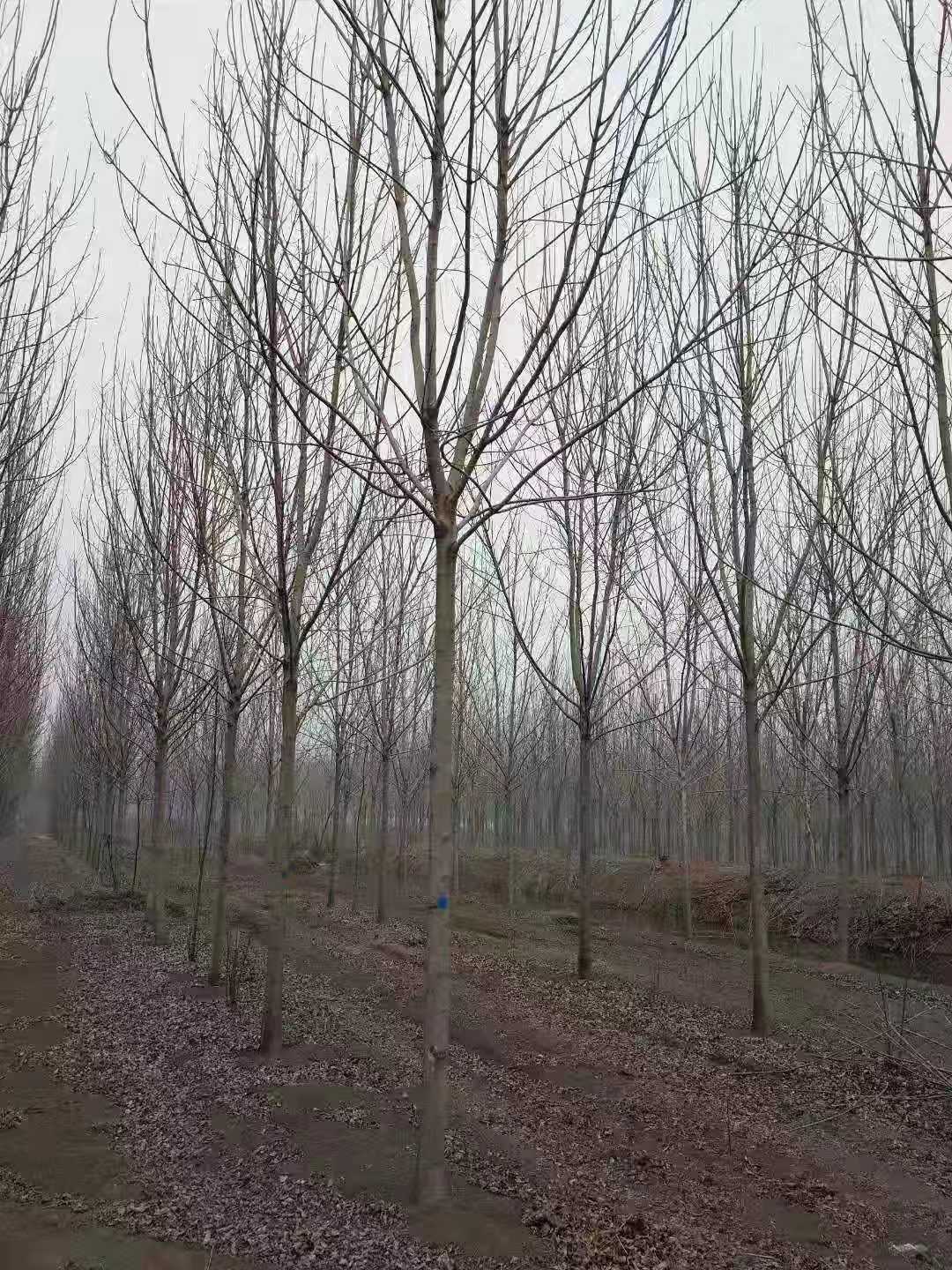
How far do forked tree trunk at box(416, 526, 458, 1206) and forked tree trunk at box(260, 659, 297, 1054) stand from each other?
205cm

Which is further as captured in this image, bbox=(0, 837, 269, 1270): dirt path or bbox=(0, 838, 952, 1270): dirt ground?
bbox=(0, 838, 952, 1270): dirt ground

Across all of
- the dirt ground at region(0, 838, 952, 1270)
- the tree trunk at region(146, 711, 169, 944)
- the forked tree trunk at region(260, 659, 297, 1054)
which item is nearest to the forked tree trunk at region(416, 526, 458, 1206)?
the dirt ground at region(0, 838, 952, 1270)

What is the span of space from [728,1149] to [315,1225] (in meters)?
2.16

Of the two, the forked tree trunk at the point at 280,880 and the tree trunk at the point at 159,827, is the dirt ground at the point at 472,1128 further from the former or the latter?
the tree trunk at the point at 159,827

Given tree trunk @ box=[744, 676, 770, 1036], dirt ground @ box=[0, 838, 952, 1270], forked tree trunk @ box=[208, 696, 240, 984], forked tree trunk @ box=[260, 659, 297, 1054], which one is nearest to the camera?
dirt ground @ box=[0, 838, 952, 1270]

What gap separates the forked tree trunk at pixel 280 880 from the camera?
5078 millimetres

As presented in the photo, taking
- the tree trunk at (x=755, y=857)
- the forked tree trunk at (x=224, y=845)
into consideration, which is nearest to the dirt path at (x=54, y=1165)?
the forked tree trunk at (x=224, y=845)

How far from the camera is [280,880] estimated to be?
5.23 meters

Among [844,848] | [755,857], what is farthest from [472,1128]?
[844,848]

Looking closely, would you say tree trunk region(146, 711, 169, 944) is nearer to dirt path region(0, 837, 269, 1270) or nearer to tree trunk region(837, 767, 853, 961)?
dirt path region(0, 837, 269, 1270)

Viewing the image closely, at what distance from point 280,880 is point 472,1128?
189 centimetres

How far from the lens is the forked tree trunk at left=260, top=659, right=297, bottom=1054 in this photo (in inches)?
Result: 200

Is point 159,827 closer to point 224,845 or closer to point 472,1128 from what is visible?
point 224,845

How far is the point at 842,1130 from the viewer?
4.54 metres
